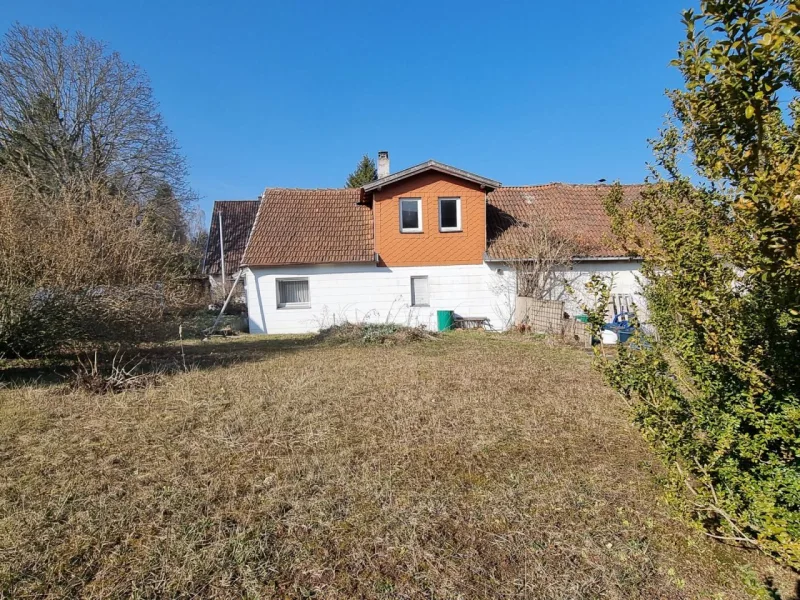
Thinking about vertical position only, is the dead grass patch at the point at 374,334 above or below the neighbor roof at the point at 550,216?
below

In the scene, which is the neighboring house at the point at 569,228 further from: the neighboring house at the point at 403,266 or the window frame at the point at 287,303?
the window frame at the point at 287,303

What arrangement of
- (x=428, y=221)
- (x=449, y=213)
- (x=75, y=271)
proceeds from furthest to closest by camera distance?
(x=449, y=213)
(x=428, y=221)
(x=75, y=271)

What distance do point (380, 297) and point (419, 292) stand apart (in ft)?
4.94

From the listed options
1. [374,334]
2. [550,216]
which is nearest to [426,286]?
[374,334]

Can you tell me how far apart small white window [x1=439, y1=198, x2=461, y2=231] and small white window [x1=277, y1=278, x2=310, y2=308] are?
223 inches

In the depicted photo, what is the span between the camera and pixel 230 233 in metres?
26.7

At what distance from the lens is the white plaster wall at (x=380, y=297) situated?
15.2 metres

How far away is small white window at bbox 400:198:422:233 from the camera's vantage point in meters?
15.2

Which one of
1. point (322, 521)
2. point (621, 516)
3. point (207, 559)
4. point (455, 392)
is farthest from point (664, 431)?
point (455, 392)

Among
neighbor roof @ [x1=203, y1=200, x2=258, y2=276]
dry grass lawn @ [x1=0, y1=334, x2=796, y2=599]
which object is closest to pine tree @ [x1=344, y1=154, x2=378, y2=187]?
neighbor roof @ [x1=203, y1=200, x2=258, y2=276]

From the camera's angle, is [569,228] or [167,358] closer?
[167,358]

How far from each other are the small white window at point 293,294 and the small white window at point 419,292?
4.02m

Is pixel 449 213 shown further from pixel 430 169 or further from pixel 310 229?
pixel 310 229

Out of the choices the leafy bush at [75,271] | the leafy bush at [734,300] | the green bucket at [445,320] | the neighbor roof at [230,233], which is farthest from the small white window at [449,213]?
the neighbor roof at [230,233]
